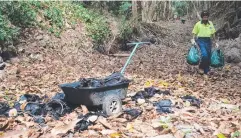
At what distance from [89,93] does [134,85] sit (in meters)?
3.02

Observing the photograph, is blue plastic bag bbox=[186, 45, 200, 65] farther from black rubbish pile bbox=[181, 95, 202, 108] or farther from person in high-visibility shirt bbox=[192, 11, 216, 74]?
black rubbish pile bbox=[181, 95, 202, 108]

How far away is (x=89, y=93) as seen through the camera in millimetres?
5266

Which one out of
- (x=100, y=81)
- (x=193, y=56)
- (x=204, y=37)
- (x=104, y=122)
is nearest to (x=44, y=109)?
(x=100, y=81)

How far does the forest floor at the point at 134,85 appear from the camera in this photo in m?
4.86

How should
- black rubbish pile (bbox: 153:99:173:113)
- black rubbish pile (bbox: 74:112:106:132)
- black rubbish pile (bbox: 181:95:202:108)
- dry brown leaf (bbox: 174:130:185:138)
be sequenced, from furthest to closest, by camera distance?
1. black rubbish pile (bbox: 181:95:202:108)
2. black rubbish pile (bbox: 153:99:173:113)
3. black rubbish pile (bbox: 74:112:106:132)
4. dry brown leaf (bbox: 174:130:185:138)

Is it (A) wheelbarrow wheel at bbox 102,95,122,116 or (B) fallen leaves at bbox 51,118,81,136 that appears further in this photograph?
(A) wheelbarrow wheel at bbox 102,95,122,116

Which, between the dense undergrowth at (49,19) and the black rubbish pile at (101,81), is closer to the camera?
the black rubbish pile at (101,81)

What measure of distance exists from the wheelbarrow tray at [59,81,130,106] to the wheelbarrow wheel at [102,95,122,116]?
0.10 metres

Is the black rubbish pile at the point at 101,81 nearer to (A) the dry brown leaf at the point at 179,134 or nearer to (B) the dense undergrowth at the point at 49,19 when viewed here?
(A) the dry brown leaf at the point at 179,134

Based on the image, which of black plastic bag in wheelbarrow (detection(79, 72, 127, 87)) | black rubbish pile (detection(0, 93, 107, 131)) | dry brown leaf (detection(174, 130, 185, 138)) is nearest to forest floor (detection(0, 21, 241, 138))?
dry brown leaf (detection(174, 130, 185, 138))

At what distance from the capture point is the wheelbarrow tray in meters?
5.26

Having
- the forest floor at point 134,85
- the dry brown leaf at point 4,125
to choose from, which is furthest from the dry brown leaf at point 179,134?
the dry brown leaf at point 4,125

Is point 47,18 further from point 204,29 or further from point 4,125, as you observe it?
point 4,125

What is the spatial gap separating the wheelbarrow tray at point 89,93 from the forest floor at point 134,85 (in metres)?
0.17
